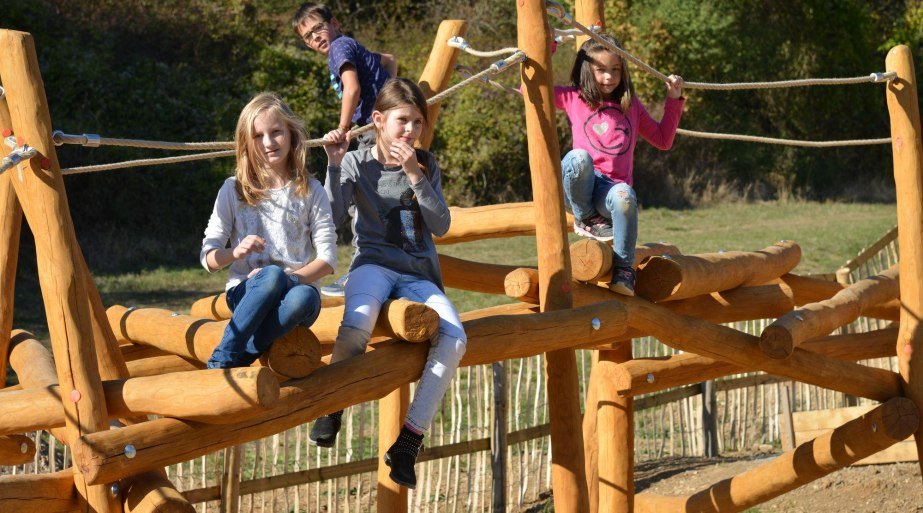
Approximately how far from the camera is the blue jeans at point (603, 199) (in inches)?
199

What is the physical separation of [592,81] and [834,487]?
14.4 feet

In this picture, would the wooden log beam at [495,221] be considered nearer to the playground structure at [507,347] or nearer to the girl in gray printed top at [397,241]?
the playground structure at [507,347]

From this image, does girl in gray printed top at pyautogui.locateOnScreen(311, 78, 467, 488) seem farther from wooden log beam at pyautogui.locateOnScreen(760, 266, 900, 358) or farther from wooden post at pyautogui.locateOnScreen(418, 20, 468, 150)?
wooden log beam at pyautogui.locateOnScreen(760, 266, 900, 358)

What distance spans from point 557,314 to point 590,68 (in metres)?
1.35

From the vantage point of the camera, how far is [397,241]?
13.7 feet

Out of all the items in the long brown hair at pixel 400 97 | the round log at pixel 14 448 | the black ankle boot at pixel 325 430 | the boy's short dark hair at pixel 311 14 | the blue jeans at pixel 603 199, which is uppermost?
the boy's short dark hair at pixel 311 14

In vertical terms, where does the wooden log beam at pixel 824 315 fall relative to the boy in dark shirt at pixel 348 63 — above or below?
below

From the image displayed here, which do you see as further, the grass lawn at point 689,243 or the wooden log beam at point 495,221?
the grass lawn at point 689,243

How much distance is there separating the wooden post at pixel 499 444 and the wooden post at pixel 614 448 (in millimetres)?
2376

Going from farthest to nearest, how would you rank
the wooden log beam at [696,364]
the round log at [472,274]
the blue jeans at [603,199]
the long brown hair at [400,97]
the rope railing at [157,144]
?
the round log at [472,274], the wooden log beam at [696,364], the blue jeans at [603,199], the long brown hair at [400,97], the rope railing at [157,144]

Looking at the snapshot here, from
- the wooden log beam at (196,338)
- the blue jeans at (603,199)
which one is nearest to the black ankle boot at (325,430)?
the wooden log beam at (196,338)

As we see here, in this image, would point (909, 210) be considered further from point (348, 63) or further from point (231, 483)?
point (231, 483)

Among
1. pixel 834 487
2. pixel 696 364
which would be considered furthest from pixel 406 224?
pixel 834 487

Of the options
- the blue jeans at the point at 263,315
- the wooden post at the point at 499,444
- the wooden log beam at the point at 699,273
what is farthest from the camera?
the wooden post at the point at 499,444
